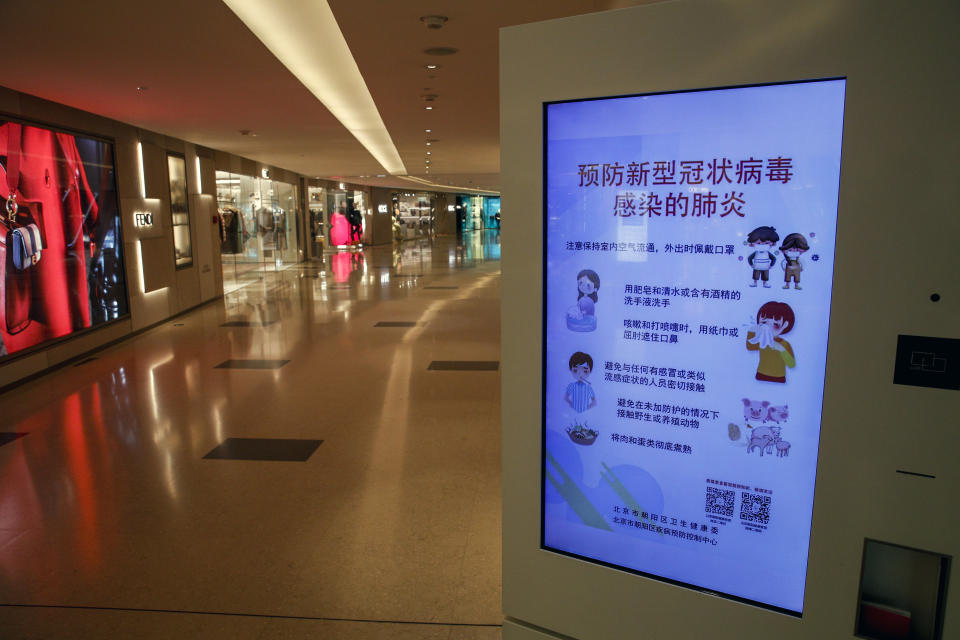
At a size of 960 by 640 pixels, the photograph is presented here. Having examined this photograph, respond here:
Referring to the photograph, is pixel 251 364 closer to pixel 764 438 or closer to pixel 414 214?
pixel 764 438

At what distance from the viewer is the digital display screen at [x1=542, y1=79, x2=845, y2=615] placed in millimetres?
1439

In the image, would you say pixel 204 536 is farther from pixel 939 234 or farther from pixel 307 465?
pixel 939 234

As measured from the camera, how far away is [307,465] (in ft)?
14.8

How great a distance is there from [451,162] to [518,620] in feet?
55.8

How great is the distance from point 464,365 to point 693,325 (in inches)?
225

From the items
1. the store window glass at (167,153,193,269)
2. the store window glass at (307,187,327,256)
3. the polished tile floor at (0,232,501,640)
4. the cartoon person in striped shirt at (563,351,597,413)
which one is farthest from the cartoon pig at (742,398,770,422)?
the store window glass at (307,187,327,256)

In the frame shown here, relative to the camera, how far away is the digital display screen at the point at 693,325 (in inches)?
56.7

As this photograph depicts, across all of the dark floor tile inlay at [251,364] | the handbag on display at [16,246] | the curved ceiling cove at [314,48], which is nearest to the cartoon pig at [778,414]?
the curved ceiling cove at [314,48]

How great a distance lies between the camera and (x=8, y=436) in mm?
5176

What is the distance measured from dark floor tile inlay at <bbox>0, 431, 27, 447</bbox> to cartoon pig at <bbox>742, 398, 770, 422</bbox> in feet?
19.0

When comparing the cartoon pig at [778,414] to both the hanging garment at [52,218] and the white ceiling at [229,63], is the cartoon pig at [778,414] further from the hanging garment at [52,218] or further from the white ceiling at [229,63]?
the hanging garment at [52,218]

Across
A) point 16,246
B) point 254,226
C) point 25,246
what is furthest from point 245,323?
point 254,226

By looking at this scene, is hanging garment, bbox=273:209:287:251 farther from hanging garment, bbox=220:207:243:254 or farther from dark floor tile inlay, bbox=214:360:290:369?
dark floor tile inlay, bbox=214:360:290:369

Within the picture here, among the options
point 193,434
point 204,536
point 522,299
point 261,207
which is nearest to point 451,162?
point 261,207
